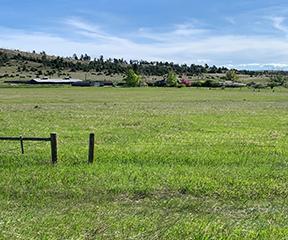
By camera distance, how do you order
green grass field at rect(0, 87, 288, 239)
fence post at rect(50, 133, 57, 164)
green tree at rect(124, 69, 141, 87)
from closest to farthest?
1. green grass field at rect(0, 87, 288, 239)
2. fence post at rect(50, 133, 57, 164)
3. green tree at rect(124, 69, 141, 87)

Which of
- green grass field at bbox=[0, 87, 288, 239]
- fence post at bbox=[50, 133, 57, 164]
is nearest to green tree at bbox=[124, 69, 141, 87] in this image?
green grass field at bbox=[0, 87, 288, 239]

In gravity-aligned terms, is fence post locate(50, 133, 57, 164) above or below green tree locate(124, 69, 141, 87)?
above

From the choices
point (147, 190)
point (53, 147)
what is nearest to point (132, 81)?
point (53, 147)

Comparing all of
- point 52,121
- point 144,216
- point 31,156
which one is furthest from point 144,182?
point 52,121

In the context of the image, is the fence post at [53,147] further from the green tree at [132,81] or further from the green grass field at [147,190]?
the green tree at [132,81]

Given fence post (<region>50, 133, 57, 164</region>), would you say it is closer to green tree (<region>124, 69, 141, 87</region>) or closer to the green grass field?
the green grass field

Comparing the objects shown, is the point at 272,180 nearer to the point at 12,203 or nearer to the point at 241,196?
the point at 241,196

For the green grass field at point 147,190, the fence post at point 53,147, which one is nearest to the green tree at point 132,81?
the green grass field at point 147,190

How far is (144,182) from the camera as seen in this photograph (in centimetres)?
1337

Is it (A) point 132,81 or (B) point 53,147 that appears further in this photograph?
(A) point 132,81

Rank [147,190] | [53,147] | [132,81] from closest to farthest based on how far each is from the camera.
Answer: [147,190] → [53,147] → [132,81]

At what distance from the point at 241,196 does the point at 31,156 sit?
8.53 metres

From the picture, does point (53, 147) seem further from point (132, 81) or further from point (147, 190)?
point (132, 81)

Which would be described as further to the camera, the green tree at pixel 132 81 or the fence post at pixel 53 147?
the green tree at pixel 132 81
